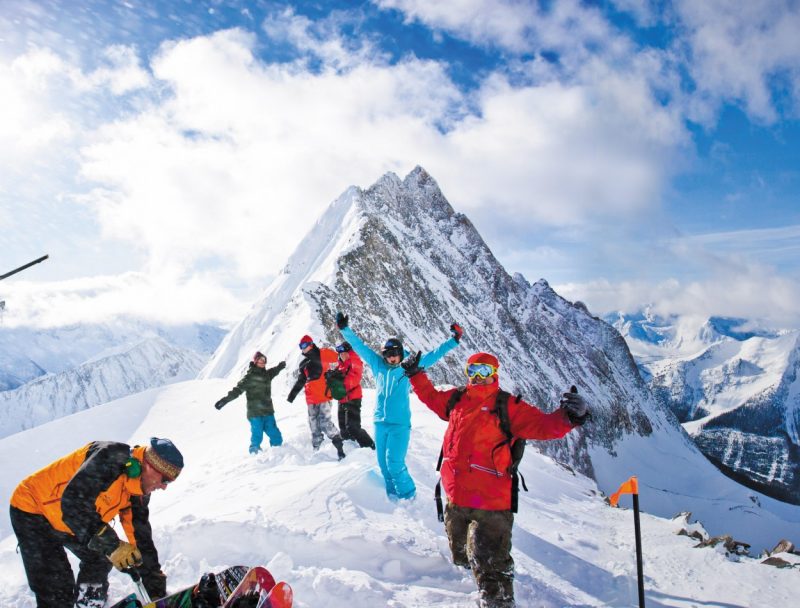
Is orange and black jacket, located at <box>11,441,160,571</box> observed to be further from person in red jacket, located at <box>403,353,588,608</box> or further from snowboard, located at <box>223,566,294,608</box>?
person in red jacket, located at <box>403,353,588,608</box>

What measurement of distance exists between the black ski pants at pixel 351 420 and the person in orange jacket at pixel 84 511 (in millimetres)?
5342

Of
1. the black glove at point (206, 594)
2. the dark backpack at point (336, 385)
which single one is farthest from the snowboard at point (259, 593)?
the dark backpack at point (336, 385)

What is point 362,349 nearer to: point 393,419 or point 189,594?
point 393,419

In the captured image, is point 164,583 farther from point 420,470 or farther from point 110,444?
point 420,470

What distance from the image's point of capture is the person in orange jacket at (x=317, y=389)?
384 inches

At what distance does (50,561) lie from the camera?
167 inches

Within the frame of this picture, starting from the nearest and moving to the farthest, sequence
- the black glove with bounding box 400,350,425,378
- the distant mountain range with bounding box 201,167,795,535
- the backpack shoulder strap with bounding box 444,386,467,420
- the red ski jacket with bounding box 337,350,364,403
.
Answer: the backpack shoulder strap with bounding box 444,386,467,420
the black glove with bounding box 400,350,425,378
the red ski jacket with bounding box 337,350,364,403
the distant mountain range with bounding box 201,167,795,535

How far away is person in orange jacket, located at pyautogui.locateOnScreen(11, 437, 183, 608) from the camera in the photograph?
3.92m

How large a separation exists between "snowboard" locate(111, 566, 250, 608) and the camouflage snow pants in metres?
2.13

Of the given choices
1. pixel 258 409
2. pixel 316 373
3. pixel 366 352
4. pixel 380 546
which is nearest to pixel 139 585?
pixel 380 546

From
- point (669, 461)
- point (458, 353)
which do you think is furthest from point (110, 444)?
point (669, 461)

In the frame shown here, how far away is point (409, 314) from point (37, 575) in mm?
56994

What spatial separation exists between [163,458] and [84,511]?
0.68m

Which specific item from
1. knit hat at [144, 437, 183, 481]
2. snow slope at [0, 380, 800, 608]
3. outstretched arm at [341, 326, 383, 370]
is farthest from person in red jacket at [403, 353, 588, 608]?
knit hat at [144, 437, 183, 481]
